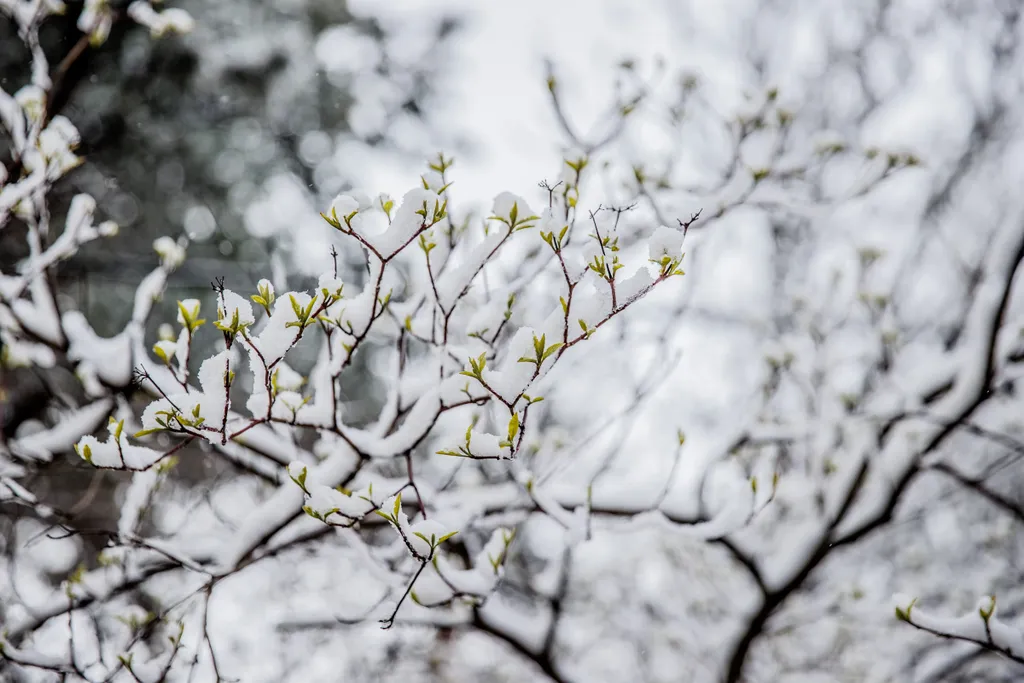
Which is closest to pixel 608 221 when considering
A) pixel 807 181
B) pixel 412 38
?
pixel 807 181

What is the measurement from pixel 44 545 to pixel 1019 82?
9491mm

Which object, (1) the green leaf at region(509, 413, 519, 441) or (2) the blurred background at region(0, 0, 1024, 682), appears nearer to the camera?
(1) the green leaf at region(509, 413, 519, 441)

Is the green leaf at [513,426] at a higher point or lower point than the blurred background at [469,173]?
lower

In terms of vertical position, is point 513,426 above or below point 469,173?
below

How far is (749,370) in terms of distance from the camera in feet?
21.5

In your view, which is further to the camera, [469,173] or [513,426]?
[469,173]

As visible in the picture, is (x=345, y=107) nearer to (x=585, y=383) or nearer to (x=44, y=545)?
(x=585, y=383)

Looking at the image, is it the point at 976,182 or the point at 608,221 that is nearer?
the point at 608,221

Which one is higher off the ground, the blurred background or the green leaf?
the blurred background

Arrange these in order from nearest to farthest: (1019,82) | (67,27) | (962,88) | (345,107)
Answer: (67,27) → (1019,82) → (962,88) → (345,107)

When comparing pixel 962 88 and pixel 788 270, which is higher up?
pixel 962 88

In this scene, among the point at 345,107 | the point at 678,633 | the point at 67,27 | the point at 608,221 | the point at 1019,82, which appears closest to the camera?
the point at 608,221

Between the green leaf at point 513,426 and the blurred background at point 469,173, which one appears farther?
the blurred background at point 469,173

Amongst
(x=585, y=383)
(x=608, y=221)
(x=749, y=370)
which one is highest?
(x=749, y=370)
